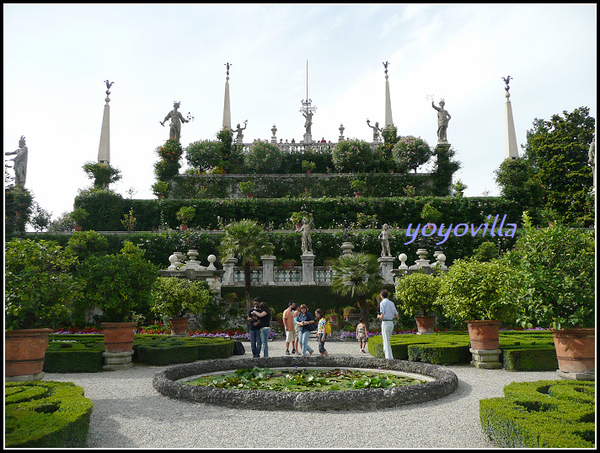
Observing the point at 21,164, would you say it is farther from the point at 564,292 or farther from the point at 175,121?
→ the point at 564,292

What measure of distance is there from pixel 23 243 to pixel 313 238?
19.3m

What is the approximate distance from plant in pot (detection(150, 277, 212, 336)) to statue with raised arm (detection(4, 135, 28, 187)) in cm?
1697

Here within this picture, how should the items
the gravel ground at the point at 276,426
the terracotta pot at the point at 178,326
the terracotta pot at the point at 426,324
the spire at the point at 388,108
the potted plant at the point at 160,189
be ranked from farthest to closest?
the spire at the point at 388,108, the potted plant at the point at 160,189, the terracotta pot at the point at 178,326, the terracotta pot at the point at 426,324, the gravel ground at the point at 276,426

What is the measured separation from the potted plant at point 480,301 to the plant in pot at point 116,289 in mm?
6850

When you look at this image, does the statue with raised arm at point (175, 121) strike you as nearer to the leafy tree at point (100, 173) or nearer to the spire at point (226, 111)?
the leafy tree at point (100, 173)

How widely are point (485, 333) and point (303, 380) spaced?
4.29 meters

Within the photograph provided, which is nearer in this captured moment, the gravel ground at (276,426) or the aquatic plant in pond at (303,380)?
the gravel ground at (276,426)

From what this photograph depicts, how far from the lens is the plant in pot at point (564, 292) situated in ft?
22.7

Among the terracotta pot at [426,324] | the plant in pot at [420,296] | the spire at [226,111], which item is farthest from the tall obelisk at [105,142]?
the terracotta pot at [426,324]

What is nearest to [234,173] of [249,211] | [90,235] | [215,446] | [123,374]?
[249,211]

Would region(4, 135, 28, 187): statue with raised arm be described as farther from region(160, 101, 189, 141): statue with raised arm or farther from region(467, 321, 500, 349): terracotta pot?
region(467, 321, 500, 349): terracotta pot

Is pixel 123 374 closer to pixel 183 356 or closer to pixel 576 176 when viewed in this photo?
pixel 183 356

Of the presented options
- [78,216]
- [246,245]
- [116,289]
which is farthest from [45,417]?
[78,216]

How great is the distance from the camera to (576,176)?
105ft
